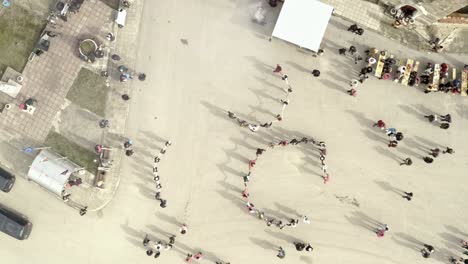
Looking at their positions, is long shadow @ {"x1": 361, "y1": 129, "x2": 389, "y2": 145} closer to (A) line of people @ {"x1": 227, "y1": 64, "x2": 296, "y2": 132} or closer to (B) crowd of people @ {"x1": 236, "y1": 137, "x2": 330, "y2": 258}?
(B) crowd of people @ {"x1": 236, "y1": 137, "x2": 330, "y2": 258}

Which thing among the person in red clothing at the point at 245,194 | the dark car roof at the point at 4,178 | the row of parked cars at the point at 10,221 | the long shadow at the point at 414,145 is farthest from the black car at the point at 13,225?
the long shadow at the point at 414,145

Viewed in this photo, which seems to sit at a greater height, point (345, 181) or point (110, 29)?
point (110, 29)

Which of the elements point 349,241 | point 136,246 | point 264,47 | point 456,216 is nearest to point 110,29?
point 264,47

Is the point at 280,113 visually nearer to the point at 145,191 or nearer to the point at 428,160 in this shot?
the point at 428,160

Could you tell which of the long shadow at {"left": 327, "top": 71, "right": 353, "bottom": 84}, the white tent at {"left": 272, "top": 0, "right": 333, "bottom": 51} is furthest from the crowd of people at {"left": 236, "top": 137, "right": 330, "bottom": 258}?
the white tent at {"left": 272, "top": 0, "right": 333, "bottom": 51}

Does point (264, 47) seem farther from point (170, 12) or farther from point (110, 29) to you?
point (110, 29)

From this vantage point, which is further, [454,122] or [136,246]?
[136,246]
